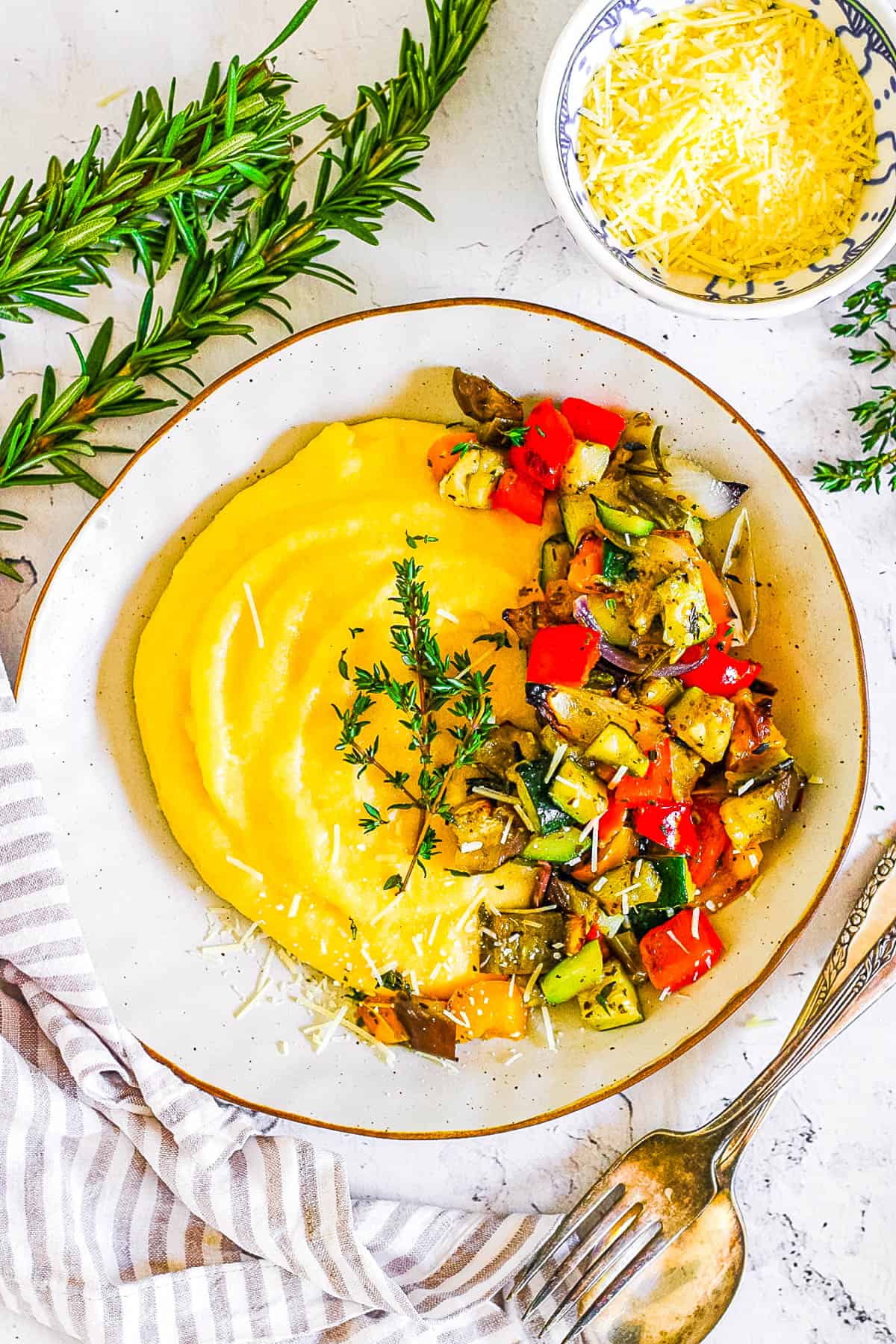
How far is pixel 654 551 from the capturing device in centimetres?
221

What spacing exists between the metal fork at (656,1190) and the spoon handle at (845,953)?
0.02m

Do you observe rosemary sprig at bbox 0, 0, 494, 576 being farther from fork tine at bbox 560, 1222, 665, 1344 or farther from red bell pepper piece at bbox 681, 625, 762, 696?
fork tine at bbox 560, 1222, 665, 1344

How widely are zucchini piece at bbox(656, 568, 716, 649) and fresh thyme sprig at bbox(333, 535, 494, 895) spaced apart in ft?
1.16

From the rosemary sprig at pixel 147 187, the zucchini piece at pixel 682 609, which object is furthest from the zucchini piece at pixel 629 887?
the rosemary sprig at pixel 147 187

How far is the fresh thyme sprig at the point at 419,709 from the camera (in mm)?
2121

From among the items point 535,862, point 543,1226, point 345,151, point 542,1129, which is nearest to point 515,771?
point 535,862

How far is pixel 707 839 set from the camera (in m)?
2.32

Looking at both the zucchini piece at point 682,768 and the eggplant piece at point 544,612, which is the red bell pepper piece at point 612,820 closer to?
the zucchini piece at point 682,768

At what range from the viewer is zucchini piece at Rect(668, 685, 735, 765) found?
224 cm

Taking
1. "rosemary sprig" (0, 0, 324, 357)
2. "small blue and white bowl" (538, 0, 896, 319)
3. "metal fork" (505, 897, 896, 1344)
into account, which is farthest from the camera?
"metal fork" (505, 897, 896, 1344)

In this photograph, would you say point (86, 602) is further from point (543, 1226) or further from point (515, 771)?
point (543, 1226)

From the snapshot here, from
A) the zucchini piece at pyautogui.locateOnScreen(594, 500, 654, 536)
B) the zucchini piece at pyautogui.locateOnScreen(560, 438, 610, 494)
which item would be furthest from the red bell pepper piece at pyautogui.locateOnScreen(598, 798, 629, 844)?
the zucchini piece at pyautogui.locateOnScreen(560, 438, 610, 494)

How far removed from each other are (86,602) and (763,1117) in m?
1.93

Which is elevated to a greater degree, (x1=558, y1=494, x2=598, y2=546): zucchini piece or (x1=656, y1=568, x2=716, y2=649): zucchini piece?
(x1=558, y1=494, x2=598, y2=546): zucchini piece
